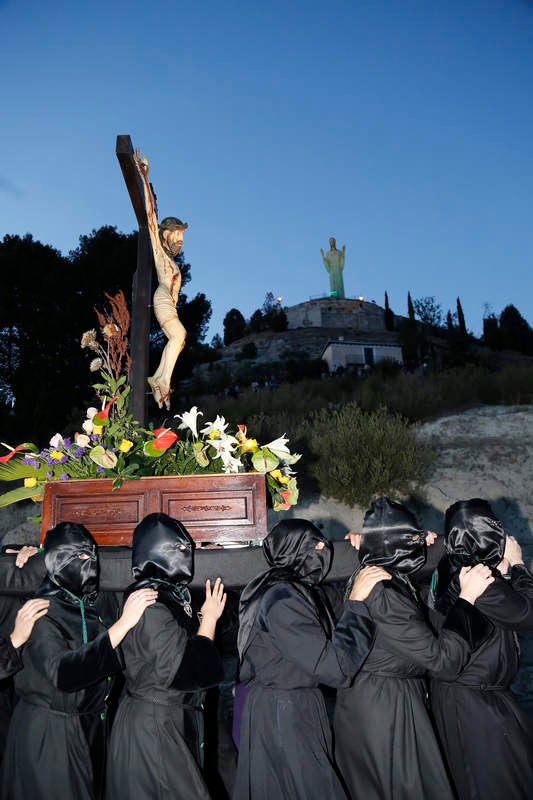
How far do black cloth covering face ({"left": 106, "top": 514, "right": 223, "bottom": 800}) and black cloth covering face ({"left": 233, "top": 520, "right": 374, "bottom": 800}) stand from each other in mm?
246

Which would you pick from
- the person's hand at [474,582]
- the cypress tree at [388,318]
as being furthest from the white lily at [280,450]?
the cypress tree at [388,318]

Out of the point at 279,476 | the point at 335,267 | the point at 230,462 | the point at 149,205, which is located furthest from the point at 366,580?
the point at 335,267

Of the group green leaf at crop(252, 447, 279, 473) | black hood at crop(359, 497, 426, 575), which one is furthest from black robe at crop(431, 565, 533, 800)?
green leaf at crop(252, 447, 279, 473)

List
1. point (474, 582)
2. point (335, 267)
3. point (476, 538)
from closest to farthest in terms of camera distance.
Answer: point (474, 582), point (476, 538), point (335, 267)

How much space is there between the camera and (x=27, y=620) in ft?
8.67

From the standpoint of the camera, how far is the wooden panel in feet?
11.0

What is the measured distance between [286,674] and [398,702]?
0.56m

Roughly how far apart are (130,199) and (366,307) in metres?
69.5

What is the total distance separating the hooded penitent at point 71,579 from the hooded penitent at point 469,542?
181 cm

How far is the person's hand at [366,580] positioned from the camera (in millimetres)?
2732

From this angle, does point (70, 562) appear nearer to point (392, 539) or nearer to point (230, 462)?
point (230, 462)

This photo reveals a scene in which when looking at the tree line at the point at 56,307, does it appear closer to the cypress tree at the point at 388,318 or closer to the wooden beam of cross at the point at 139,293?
the wooden beam of cross at the point at 139,293

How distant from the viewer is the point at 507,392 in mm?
14219

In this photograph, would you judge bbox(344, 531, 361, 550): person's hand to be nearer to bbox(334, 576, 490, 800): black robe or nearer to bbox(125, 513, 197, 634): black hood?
bbox(334, 576, 490, 800): black robe
